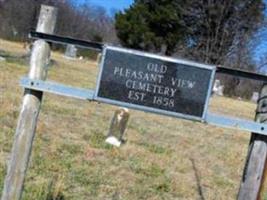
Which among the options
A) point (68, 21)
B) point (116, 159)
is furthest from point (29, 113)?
point (68, 21)

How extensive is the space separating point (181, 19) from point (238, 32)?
13.1 feet

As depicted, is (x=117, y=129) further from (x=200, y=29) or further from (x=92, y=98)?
(x=200, y=29)

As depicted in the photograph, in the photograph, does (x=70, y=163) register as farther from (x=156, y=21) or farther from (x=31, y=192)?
(x=156, y=21)

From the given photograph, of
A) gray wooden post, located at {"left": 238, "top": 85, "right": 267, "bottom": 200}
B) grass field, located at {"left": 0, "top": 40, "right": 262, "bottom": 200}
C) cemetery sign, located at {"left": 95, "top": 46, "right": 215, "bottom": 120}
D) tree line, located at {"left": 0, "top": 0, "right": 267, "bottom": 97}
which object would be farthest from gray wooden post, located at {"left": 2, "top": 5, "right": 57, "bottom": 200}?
tree line, located at {"left": 0, "top": 0, "right": 267, "bottom": 97}

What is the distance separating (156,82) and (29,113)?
3.15ft

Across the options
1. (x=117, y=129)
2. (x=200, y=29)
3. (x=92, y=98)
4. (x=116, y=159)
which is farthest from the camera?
(x=200, y=29)

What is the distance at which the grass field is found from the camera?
6.89 m

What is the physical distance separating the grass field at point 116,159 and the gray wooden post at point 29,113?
122 cm

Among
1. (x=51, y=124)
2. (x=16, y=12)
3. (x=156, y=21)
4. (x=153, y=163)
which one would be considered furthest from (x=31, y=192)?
(x=16, y=12)

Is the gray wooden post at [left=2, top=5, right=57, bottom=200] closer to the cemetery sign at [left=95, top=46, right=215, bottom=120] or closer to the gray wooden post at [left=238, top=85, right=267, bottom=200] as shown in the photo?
the cemetery sign at [left=95, top=46, right=215, bottom=120]

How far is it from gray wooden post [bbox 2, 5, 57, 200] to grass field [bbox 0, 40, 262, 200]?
1224 mm

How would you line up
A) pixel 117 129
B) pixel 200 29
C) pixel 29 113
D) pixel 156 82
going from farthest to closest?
pixel 200 29 < pixel 117 129 < pixel 29 113 < pixel 156 82

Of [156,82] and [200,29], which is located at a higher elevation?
[200,29]

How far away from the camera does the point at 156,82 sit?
442cm
